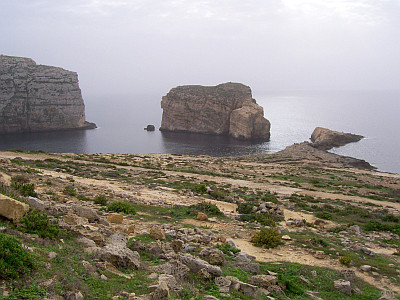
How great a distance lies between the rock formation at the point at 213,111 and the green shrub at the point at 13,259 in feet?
370

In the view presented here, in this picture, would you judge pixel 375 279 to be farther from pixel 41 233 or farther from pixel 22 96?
pixel 22 96

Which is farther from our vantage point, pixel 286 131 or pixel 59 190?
pixel 286 131

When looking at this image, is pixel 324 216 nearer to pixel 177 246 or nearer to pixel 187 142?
pixel 177 246

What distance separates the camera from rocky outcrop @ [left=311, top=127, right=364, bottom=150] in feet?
339

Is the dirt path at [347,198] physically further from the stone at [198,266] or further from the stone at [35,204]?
the stone at [35,204]

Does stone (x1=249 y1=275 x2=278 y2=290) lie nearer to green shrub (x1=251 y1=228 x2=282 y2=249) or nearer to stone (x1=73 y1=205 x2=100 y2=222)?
green shrub (x1=251 y1=228 x2=282 y2=249)

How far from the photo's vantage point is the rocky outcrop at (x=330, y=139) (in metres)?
103

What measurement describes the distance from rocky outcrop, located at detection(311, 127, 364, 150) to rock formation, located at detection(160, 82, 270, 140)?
19.0 metres

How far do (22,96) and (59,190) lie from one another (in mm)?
119551

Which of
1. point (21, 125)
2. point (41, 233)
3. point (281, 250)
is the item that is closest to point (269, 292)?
point (281, 250)

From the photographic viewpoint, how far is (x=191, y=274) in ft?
28.7

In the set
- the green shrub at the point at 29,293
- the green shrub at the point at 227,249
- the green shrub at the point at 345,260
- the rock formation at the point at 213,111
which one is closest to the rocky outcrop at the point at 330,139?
the rock formation at the point at 213,111

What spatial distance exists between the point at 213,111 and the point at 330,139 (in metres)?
46.3

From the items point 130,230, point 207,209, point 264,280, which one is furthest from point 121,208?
point 264,280
